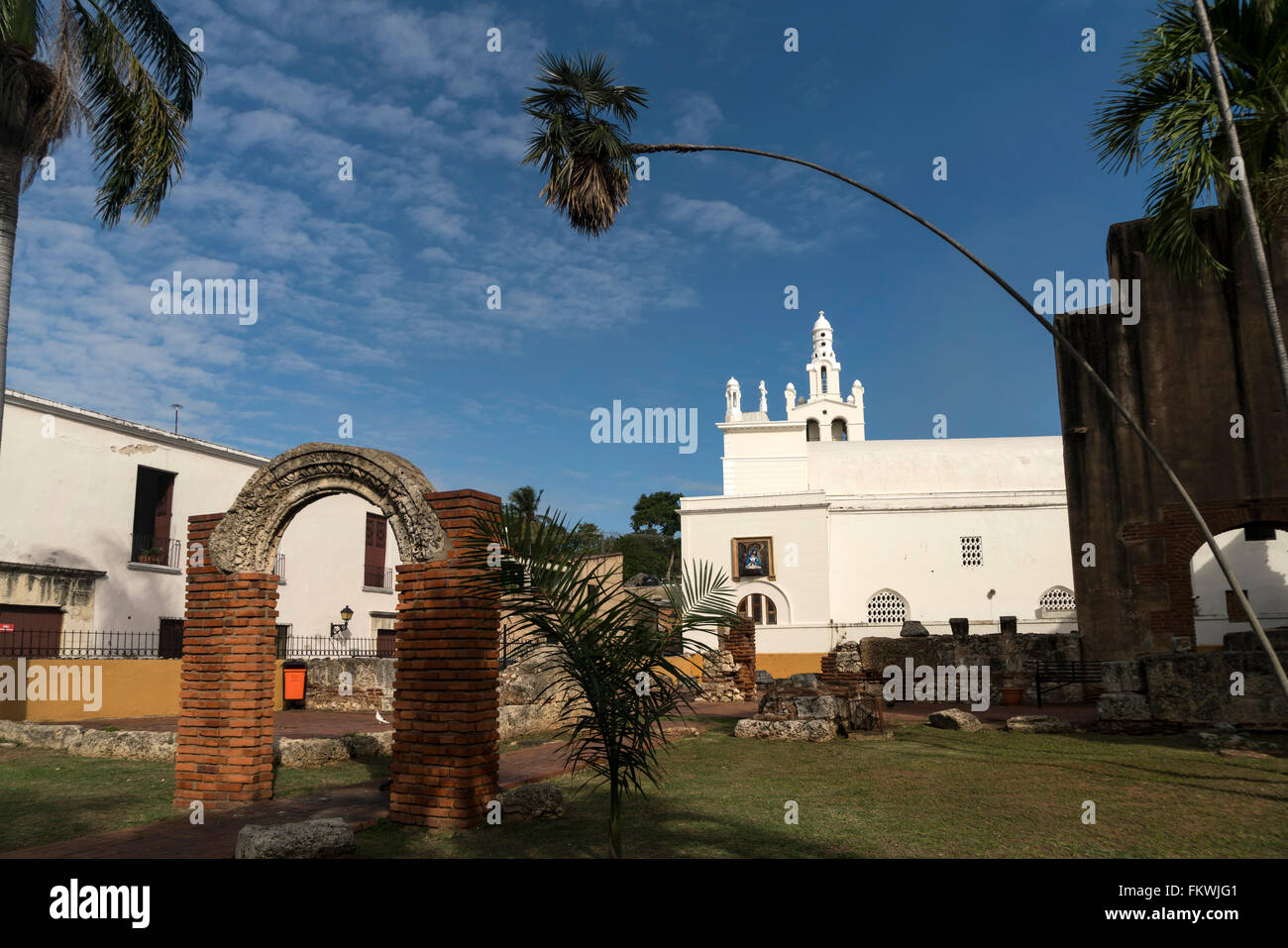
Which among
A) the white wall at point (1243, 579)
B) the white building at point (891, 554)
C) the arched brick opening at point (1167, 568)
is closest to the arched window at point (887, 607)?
the white building at point (891, 554)

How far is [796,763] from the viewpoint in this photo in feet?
35.0

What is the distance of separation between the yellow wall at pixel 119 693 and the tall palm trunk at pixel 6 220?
7.09 meters

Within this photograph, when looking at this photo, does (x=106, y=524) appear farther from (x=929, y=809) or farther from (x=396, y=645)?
(x=929, y=809)

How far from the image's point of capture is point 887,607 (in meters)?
36.7

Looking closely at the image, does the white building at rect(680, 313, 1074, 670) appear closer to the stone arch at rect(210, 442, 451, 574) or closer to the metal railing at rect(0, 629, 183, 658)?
the metal railing at rect(0, 629, 183, 658)

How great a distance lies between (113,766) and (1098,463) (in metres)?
17.8

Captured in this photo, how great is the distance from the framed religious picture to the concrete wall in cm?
1913

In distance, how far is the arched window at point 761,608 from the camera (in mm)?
35725

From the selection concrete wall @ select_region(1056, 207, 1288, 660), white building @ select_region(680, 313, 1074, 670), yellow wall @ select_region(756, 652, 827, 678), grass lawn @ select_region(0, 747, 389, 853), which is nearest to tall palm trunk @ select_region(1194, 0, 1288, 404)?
concrete wall @ select_region(1056, 207, 1288, 660)

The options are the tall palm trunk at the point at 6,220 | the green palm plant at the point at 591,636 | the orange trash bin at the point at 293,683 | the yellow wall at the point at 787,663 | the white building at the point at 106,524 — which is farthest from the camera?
the yellow wall at the point at 787,663

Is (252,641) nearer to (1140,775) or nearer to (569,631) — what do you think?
(569,631)

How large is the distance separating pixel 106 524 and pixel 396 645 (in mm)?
18262

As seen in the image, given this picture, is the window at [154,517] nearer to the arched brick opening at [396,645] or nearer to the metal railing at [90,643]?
the metal railing at [90,643]
